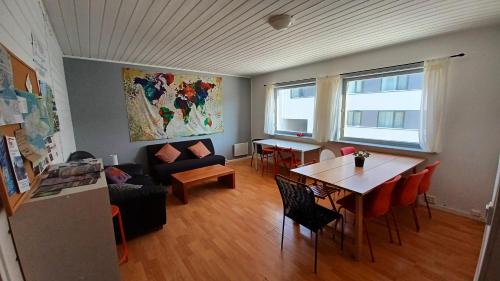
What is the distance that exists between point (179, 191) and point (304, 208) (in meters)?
2.25

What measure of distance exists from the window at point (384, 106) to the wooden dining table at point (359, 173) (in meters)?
0.53

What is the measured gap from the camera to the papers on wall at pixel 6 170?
81cm

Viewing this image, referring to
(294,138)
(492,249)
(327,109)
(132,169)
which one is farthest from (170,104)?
(492,249)

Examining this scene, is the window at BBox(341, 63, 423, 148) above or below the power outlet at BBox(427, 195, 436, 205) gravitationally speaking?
above

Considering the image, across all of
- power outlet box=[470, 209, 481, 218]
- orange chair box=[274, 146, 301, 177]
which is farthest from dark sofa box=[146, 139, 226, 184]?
power outlet box=[470, 209, 481, 218]

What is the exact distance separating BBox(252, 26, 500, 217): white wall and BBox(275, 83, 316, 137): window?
6.31ft

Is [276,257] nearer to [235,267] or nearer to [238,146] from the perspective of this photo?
[235,267]

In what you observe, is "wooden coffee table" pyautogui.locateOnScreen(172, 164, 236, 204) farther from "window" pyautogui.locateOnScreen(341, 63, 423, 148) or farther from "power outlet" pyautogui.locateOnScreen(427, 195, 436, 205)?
"power outlet" pyautogui.locateOnScreen(427, 195, 436, 205)

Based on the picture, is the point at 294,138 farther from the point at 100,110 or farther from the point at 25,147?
the point at 25,147

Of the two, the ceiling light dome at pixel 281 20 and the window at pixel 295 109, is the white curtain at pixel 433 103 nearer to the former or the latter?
the window at pixel 295 109

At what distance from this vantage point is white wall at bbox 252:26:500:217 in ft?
7.68

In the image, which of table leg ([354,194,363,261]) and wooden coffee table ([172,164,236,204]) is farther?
wooden coffee table ([172,164,236,204])

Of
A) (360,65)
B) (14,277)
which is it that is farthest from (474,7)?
(14,277)

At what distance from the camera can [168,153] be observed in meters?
4.16
